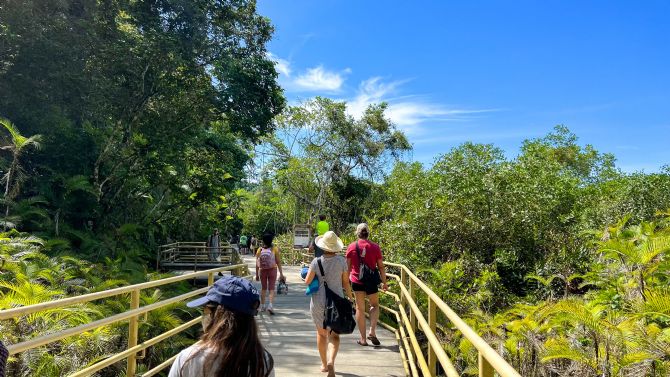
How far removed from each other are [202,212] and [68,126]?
402 inches

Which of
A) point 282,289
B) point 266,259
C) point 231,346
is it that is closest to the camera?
point 231,346

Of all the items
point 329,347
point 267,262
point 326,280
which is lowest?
point 329,347

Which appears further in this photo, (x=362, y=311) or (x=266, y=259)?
(x=266, y=259)

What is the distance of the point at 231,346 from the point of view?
6.27 ft

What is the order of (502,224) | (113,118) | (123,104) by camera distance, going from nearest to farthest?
(502,224)
(123,104)
(113,118)

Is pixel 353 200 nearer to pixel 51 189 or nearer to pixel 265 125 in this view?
pixel 265 125

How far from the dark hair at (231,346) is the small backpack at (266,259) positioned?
23.2 feet

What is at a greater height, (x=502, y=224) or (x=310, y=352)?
(x=502, y=224)

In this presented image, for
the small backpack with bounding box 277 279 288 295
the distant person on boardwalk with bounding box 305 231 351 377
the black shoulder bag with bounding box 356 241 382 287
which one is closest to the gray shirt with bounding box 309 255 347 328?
the distant person on boardwalk with bounding box 305 231 351 377

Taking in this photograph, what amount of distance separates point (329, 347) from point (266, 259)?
3.82 metres

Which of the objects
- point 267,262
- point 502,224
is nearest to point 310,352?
point 267,262

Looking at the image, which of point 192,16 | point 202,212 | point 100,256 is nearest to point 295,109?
point 202,212

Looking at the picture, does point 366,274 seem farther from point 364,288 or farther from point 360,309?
point 360,309

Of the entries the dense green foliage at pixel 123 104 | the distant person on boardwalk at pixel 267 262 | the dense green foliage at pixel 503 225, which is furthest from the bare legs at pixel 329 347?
the dense green foliage at pixel 123 104
